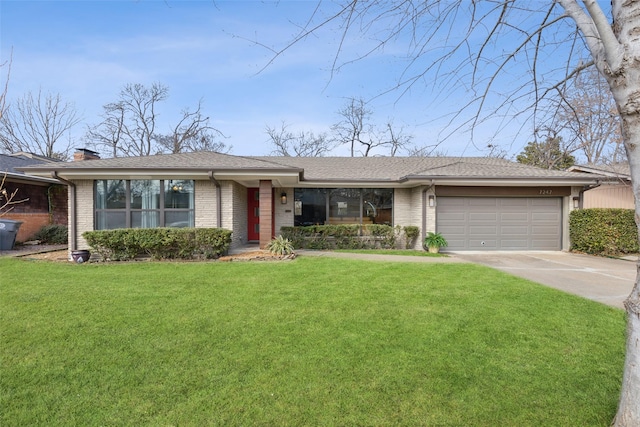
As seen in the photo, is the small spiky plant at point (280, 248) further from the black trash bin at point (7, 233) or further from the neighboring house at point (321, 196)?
the black trash bin at point (7, 233)

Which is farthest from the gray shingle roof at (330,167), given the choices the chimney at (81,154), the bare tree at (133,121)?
the bare tree at (133,121)

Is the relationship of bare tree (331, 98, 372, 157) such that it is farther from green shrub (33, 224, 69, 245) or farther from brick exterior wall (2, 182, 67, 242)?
green shrub (33, 224, 69, 245)

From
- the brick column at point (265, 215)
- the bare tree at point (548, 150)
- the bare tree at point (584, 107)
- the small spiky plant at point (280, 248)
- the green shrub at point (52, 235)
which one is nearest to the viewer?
the bare tree at point (584, 107)

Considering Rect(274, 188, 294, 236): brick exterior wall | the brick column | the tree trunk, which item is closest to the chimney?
Rect(274, 188, 294, 236): brick exterior wall

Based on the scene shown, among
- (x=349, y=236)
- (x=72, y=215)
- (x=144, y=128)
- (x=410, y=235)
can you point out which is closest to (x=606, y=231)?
(x=410, y=235)

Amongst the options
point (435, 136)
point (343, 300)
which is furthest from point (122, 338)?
point (435, 136)

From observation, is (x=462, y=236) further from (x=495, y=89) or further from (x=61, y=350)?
(x=61, y=350)

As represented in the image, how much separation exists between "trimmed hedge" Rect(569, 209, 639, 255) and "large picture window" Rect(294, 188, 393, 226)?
6735 mm

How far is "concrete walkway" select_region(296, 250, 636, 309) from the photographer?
5.98 m

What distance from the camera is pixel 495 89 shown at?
3.06m

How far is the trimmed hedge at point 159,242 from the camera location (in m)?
9.29

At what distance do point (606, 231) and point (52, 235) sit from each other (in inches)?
824

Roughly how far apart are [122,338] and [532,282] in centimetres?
712

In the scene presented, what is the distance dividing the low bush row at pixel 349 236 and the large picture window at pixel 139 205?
3.96m
